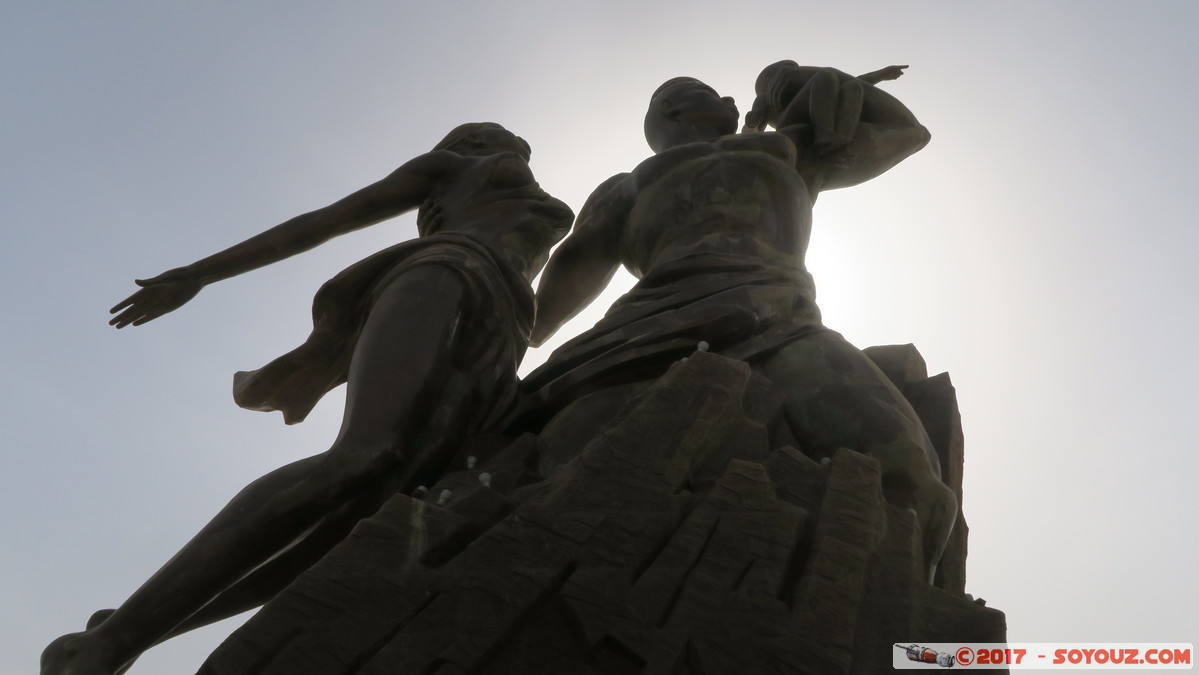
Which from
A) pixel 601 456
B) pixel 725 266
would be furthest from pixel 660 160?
pixel 601 456

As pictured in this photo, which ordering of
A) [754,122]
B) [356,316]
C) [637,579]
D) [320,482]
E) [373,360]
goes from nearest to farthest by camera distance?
[637,579] < [320,482] < [373,360] < [356,316] < [754,122]

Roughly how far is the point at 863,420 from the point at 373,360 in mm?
1758

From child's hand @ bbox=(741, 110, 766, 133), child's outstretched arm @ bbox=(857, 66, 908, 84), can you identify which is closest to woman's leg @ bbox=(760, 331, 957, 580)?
child's hand @ bbox=(741, 110, 766, 133)

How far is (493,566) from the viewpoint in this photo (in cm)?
342

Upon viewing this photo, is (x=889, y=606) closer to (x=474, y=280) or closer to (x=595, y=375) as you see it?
(x=595, y=375)

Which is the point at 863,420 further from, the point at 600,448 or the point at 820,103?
the point at 820,103

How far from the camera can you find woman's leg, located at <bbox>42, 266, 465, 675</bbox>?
379 centimetres

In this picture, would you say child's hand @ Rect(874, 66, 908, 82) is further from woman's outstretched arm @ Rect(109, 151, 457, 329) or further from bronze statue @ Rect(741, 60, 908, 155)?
woman's outstretched arm @ Rect(109, 151, 457, 329)

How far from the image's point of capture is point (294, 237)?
534cm

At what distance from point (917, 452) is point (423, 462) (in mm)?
1696

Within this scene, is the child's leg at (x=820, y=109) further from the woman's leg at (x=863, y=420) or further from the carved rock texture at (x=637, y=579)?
the carved rock texture at (x=637, y=579)

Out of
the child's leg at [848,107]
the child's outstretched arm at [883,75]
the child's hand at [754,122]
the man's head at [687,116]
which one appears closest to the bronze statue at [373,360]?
the man's head at [687,116]

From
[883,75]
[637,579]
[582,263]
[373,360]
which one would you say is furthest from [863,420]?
[883,75]

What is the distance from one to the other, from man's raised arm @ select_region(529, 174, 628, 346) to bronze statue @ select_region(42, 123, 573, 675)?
0.45 meters
